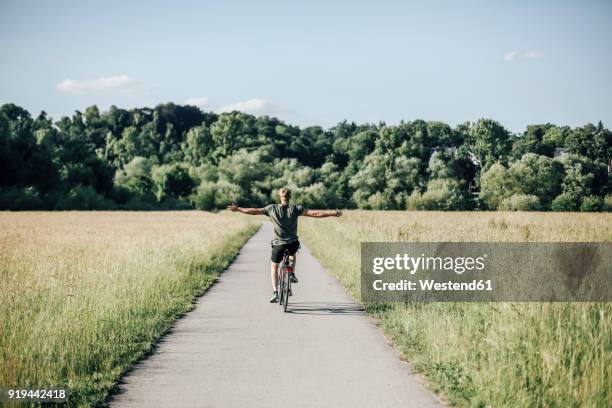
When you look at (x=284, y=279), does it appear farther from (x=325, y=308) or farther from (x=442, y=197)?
(x=442, y=197)

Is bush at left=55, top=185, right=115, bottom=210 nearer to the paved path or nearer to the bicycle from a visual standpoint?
the bicycle

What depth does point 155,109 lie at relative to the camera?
149 m

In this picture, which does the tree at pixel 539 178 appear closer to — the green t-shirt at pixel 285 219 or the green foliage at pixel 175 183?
the green t-shirt at pixel 285 219

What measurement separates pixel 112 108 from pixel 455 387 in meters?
153

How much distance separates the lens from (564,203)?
124 feet

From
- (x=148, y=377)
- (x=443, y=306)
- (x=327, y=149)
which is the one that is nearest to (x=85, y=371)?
(x=148, y=377)

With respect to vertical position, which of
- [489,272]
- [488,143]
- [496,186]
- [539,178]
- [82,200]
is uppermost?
[488,143]

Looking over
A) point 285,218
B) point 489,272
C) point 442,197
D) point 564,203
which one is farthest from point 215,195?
point 489,272

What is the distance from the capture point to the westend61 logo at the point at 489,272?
8539 millimetres

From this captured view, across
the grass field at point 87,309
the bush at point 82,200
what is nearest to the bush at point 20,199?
the bush at point 82,200

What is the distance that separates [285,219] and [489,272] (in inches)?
156

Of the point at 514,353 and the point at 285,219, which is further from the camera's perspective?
the point at 285,219

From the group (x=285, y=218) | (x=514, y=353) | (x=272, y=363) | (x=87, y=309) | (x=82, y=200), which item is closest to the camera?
(x=514, y=353)

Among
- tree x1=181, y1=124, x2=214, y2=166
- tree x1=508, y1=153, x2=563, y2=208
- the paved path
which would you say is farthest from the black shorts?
tree x1=181, y1=124, x2=214, y2=166
